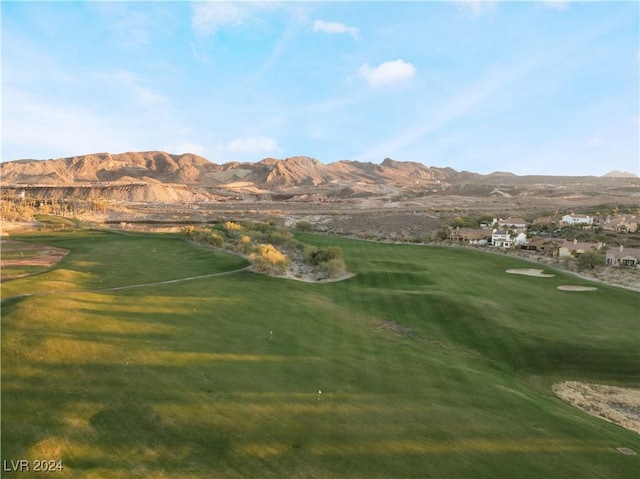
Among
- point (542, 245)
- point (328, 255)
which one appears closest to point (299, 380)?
point (328, 255)

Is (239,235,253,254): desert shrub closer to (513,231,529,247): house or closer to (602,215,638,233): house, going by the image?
(513,231,529,247): house

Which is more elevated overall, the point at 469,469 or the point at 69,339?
the point at 69,339

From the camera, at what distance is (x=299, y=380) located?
19500mm

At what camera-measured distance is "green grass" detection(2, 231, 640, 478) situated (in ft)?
45.4

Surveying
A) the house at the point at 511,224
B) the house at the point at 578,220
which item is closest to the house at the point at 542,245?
the house at the point at 511,224

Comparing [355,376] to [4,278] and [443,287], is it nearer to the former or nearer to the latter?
[443,287]

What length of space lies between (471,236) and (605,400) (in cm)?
6125

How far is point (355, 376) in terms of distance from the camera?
2081 cm

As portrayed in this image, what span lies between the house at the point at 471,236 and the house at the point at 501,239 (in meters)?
2.04

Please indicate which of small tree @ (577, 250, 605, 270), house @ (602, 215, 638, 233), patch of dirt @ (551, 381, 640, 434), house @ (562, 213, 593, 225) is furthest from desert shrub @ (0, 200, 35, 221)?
house @ (602, 215, 638, 233)

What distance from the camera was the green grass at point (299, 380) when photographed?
13845mm

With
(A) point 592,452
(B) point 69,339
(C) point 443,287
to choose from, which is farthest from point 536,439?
(C) point 443,287

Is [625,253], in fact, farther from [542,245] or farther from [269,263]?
[269,263]

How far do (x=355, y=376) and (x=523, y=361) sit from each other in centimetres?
1405
